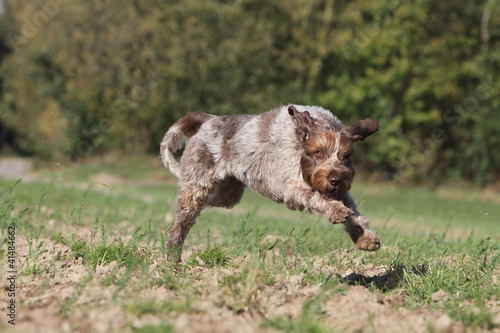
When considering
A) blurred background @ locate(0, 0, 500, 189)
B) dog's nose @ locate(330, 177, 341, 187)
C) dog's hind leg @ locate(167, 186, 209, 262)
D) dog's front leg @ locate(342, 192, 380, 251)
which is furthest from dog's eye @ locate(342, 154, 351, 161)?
blurred background @ locate(0, 0, 500, 189)

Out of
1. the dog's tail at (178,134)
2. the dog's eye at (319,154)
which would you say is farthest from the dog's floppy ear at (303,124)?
the dog's tail at (178,134)

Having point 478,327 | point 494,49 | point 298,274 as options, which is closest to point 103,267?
point 298,274

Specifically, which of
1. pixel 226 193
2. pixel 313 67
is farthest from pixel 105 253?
pixel 313 67

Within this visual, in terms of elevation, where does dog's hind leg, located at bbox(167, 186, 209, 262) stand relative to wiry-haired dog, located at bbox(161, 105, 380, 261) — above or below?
below

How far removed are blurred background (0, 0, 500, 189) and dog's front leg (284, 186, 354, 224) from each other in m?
19.0

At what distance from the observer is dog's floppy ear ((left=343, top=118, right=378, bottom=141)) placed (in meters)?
5.62

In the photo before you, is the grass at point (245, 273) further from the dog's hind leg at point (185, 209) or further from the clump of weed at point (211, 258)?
the dog's hind leg at point (185, 209)

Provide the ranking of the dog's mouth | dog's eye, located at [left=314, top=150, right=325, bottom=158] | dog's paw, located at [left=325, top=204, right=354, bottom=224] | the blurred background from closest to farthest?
dog's paw, located at [left=325, top=204, right=354, bottom=224] → the dog's mouth → dog's eye, located at [left=314, top=150, right=325, bottom=158] → the blurred background

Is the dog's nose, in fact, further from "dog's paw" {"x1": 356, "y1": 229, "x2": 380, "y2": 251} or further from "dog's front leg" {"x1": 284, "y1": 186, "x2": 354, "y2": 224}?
"dog's paw" {"x1": 356, "y1": 229, "x2": 380, "y2": 251}

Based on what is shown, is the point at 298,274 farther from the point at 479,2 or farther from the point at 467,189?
the point at 479,2

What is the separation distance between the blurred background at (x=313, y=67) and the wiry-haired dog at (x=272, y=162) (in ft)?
57.6

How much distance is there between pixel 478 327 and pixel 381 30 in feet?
76.5

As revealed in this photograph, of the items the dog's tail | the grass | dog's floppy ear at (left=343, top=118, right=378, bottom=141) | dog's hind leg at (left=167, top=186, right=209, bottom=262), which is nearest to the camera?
the grass

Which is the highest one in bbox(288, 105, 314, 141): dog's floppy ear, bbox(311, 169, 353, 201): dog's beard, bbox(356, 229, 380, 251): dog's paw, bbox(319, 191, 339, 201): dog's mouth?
bbox(288, 105, 314, 141): dog's floppy ear
